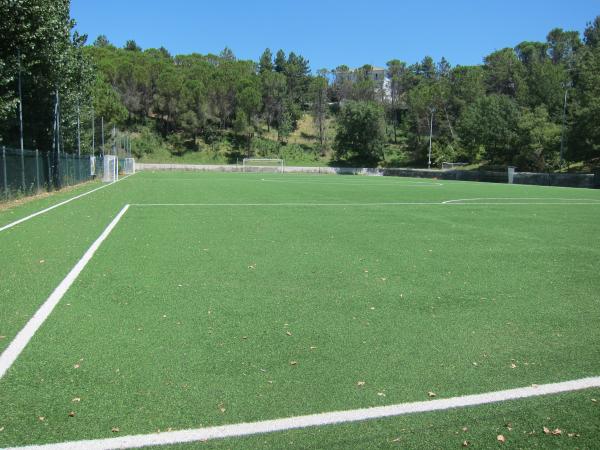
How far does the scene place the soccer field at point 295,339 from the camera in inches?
124

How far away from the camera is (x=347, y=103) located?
81.8 m

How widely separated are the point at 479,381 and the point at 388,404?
0.83 meters

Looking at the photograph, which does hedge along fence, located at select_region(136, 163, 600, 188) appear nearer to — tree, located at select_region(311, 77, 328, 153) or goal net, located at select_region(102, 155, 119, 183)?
tree, located at select_region(311, 77, 328, 153)

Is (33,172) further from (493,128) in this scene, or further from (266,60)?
(266,60)

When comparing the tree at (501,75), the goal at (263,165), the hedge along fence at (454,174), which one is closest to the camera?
the hedge along fence at (454,174)

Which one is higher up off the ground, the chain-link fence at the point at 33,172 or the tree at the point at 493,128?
the tree at the point at 493,128

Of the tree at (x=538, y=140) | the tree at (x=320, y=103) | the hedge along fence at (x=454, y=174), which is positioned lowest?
the hedge along fence at (x=454, y=174)

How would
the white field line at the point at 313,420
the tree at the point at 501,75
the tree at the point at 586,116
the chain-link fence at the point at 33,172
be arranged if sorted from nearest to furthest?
the white field line at the point at 313,420
the chain-link fence at the point at 33,172
the tree at the point at 586,116
the tree at the point at 501,75

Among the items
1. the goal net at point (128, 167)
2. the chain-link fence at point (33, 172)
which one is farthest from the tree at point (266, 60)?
the chain-link fence at point (33, 172)

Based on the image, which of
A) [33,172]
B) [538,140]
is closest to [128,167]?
[33,172]

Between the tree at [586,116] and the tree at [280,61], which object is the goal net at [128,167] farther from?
the tree at [280,61]

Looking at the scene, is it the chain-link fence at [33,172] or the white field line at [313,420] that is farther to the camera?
the chain-link fence at [33,172]

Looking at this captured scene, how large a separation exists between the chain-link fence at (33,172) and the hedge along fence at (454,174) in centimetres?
3500

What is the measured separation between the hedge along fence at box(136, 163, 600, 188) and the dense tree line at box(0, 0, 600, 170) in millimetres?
6921
